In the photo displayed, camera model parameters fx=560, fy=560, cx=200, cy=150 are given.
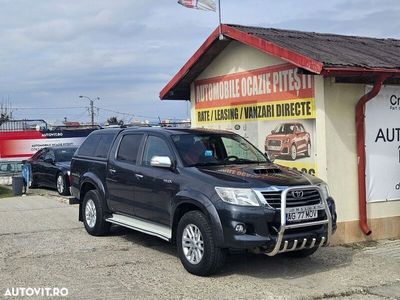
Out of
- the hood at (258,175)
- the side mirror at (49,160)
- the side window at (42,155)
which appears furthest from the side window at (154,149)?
the side window at (42,155)

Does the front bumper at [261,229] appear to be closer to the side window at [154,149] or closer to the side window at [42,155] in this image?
the side window at [154,149]

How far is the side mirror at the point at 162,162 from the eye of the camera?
7539 millimetres

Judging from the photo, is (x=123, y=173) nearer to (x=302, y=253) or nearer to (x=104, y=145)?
(x=104, y=145)

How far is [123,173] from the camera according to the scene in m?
8.68

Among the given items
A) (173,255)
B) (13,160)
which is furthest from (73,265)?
(13,160)

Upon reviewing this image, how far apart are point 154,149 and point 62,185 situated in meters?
9.68

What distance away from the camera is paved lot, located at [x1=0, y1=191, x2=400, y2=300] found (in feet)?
20.9

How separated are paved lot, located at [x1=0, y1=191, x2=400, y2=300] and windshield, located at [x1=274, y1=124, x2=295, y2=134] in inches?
85.7

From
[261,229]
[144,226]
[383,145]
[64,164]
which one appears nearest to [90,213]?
[144,226]

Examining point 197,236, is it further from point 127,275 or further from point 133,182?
point 133,182

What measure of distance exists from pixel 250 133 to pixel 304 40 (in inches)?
79.2

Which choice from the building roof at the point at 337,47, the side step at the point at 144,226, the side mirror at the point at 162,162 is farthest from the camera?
the building roof at the point at 337,47

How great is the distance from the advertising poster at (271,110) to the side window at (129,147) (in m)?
2.68

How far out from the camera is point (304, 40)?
34.2 ft
